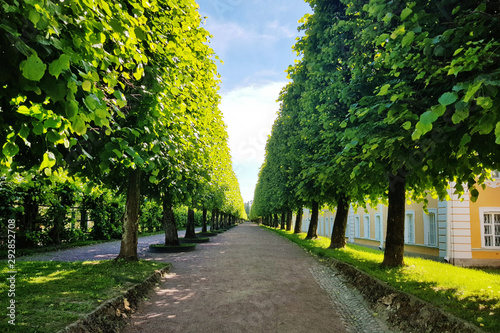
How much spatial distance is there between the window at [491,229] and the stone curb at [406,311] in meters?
14.0

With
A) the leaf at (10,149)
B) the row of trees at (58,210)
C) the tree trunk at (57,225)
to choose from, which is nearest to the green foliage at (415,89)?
the leaf at (10,149)

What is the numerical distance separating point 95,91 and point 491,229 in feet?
69.9

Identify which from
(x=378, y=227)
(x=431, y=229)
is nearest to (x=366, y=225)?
(x=378, y=227)

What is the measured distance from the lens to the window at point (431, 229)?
733 inches

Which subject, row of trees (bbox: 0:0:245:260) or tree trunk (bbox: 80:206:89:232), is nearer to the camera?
row of trees (bbox: 0:0:245:260)

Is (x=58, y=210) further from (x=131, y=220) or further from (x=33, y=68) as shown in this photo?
(x=33, y=68)

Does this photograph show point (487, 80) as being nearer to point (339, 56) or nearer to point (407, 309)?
point (407, 309)

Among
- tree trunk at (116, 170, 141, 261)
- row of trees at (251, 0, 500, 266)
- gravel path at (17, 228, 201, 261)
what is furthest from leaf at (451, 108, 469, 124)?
gravel path at (17, 228, 201, 261)

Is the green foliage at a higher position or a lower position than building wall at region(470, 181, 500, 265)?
higher

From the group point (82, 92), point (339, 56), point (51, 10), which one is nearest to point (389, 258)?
point (339, 56)

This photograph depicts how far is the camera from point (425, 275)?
7.72 metres

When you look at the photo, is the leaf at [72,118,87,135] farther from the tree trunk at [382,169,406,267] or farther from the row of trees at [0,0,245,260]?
the tree trunk at [382,169,406,267]

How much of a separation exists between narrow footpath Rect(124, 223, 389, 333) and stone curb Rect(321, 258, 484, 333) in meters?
0.29

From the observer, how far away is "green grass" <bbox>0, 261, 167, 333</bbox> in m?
4.24
